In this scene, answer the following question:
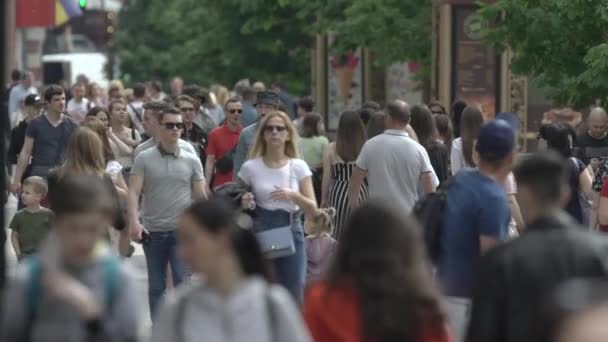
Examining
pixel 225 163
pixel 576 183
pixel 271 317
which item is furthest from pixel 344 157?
pixel 271 317

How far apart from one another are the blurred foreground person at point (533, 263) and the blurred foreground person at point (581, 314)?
7.61 feet

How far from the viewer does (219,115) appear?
25.2 m

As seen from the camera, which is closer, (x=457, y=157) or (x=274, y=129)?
(x=274, y=129)

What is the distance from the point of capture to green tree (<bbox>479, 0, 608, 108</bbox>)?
1798 centimetres

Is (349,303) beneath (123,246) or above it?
above

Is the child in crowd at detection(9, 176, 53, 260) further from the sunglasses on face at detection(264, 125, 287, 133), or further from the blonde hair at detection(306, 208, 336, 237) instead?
the blonde hair at detection(306, 208, 336, 237)

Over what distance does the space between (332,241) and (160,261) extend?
4.21 ft

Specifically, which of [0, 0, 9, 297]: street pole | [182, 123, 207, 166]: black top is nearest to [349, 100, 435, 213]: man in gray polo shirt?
[0, 0, 9, 297]: street pole

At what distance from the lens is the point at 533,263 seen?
667 centimetres

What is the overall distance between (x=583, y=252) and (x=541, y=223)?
8.1 inches

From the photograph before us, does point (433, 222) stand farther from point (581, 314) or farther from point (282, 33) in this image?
point (282, 33)

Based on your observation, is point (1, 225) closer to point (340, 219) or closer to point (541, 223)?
point (541, 223)

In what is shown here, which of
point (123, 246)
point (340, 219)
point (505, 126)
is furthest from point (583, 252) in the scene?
point (340, 219)

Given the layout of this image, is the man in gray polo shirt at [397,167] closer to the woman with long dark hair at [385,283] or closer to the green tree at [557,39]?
the green tree at [557,39]
